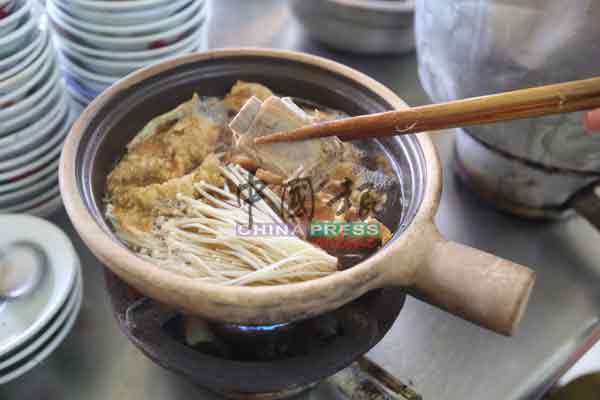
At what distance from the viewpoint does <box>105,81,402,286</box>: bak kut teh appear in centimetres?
80

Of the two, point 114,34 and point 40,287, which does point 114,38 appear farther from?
point 40,287

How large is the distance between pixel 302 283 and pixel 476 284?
0.22 metres

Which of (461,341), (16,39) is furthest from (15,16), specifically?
(461,341)

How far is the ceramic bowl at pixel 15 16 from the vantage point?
3.03 ft

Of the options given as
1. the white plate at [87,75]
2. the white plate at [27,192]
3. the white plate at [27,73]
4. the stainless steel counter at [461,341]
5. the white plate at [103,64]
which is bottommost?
the stainless steel counter at [461,341]

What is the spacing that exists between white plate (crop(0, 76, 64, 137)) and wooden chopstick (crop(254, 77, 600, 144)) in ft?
1.52

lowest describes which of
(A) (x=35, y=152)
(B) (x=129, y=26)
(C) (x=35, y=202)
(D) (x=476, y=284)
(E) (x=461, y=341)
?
(E) (x=461, y=341)

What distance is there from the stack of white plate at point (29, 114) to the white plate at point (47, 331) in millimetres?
236

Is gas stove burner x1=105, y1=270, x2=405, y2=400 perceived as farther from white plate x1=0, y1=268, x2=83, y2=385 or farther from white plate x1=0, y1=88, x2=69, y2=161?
white plate x1=0, y1=88, x2=69, y2=161

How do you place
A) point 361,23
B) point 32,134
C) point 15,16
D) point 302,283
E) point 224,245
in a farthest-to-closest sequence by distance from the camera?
point 361,23 → point 32,134 → point 15,16 → point 224,245 → point 302,283

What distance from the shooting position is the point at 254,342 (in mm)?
875

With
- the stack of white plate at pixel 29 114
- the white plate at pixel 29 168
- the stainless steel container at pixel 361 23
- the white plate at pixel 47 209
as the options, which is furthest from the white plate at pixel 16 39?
the stainless steel container at pixel 361 23

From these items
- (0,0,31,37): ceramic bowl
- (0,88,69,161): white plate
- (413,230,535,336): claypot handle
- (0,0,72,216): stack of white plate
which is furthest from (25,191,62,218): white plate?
(413,230,535,336): claypot handle

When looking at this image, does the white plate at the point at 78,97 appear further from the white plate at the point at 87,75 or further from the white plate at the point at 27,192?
the white plate at the point at 27,192
